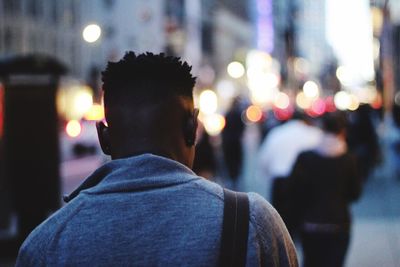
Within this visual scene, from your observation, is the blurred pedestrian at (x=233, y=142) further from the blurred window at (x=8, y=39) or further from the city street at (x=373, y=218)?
the blurred window at (x=8, y=39)

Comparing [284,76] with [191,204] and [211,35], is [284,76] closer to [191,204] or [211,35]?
[211,35]

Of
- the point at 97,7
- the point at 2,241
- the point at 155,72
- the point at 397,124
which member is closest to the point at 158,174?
the point at 155,72

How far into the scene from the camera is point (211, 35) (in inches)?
3986

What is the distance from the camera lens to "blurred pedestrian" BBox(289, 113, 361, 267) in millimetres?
6797

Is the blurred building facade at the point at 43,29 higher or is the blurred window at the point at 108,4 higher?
the blurred window at the point at 108,4

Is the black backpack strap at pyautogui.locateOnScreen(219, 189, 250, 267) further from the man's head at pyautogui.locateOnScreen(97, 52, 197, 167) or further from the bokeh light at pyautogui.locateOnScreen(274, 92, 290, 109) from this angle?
the bokeh light at pyautogui.locateOnScreen(274, 92, 290, 109)

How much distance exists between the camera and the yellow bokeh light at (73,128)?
30820 millimetres

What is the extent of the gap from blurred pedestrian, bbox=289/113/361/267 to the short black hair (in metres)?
4.54

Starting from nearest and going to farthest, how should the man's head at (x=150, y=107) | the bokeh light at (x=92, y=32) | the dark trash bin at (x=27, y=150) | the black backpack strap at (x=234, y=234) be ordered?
the black backpack strap at (x=234, y=234) < the man's head at (x=150, y=107) < the dark trash bin at (x=27, y=150) < the bokeh light at (x=92, y=32)

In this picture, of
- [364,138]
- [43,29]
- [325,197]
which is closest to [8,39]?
[43,29]

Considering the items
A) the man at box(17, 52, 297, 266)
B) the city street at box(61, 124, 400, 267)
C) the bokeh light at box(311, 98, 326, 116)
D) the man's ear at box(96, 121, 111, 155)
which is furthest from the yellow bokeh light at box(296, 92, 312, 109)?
the man at box(17, 52, 297, 266)

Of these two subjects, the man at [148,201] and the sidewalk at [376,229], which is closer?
the man at [148,201]

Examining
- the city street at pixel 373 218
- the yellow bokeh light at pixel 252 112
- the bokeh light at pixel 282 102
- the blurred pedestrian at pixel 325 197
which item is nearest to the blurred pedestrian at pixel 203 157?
Result: the city street at pixel 373 218

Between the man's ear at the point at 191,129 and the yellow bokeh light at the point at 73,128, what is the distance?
93.4 ft
